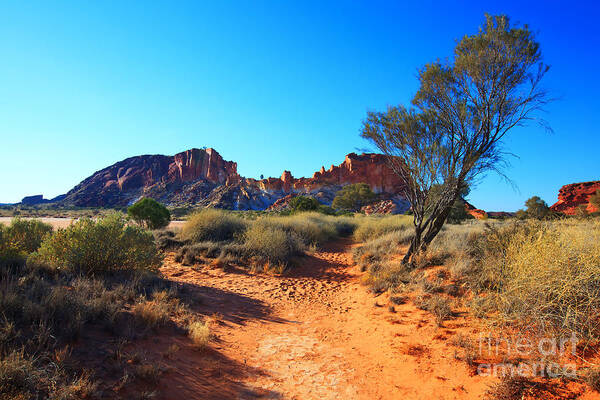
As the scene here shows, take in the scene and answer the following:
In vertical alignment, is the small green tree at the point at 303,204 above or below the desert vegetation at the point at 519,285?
above

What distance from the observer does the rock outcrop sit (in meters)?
68.4

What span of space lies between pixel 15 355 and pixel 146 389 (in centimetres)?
114

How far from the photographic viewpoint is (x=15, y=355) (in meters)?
2.27

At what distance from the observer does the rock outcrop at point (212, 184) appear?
225 feet

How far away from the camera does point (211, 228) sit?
39.6 feet

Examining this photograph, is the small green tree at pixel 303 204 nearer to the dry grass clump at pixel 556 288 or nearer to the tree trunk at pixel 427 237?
the tree trunk at pixel 427 237

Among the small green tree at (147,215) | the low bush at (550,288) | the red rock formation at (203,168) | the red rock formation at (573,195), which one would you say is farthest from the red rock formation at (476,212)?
the red rock formation at (203,168)

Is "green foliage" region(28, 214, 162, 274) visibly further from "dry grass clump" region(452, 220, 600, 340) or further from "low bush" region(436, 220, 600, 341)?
"dry grass clump" region(452, 220, 600, 340)

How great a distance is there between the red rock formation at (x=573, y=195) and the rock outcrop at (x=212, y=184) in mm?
24637

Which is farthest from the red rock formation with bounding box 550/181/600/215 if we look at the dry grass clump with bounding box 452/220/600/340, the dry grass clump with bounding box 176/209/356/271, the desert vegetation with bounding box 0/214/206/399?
the desert vegetation with bounding box 0/214/206/399

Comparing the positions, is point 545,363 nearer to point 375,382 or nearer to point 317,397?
point 375,382

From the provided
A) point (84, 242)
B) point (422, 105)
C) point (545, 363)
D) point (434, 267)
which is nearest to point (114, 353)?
point (84, 242)

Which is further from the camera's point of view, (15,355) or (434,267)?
(434,267)

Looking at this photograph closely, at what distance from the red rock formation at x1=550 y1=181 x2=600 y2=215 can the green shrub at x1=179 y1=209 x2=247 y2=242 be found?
52020 millimetres
